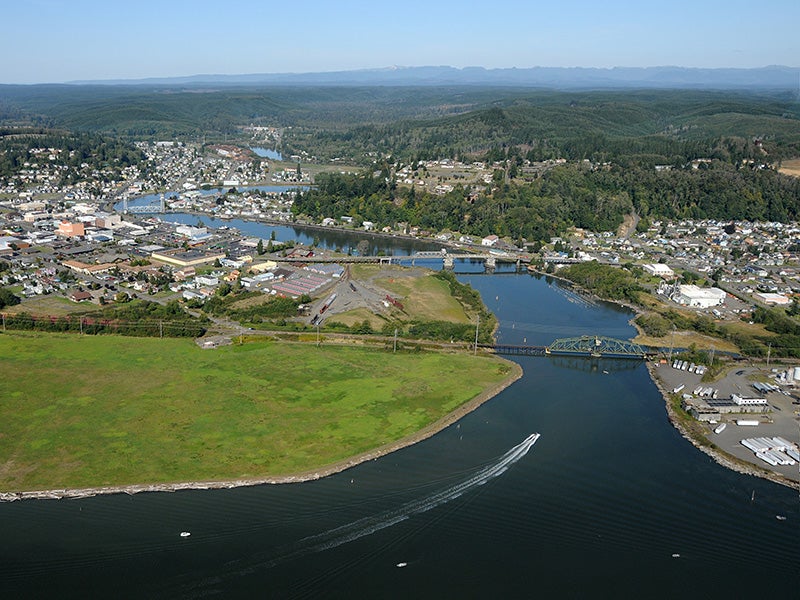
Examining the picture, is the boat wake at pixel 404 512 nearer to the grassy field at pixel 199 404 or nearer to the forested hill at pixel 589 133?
the grassy field at pixel 199 404

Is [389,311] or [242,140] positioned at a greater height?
[242,140]

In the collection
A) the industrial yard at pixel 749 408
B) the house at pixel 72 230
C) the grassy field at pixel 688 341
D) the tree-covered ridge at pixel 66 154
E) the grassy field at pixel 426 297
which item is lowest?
the industrial yard at pixel 749 408

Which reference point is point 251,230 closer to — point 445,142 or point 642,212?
point 642,212

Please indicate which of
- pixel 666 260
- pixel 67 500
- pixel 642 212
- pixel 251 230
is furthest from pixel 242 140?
pixel 67 500

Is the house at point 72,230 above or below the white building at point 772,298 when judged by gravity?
above

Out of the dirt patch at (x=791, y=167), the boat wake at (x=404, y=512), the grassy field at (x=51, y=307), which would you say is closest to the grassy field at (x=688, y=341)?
the boat wake at (x=404, y=512)

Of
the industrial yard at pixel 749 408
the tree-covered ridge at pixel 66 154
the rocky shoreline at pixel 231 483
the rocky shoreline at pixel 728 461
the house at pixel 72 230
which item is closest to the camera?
the rocky shoreline at pixel 231 483

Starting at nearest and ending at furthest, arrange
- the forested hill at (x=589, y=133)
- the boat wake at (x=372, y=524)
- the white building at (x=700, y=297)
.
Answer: the boat wake at (x=372, y=524)
the white building at (x=700, y=297)
the forested hill at (x=589, y=133)
